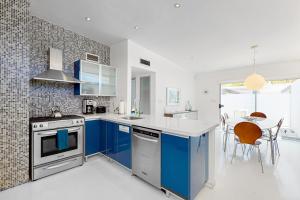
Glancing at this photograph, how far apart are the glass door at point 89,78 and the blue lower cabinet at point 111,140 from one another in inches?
34.7

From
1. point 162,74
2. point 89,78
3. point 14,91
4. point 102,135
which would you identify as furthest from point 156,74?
point 14,91

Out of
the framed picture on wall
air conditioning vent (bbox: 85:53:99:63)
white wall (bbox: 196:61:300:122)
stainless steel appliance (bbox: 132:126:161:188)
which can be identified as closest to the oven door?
stainless steel appliance (bbox: 132:126:161:188)

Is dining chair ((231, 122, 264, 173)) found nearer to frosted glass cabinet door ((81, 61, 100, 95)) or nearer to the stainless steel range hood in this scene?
frosted glass cabinet door ((81, 61, 100, 95))

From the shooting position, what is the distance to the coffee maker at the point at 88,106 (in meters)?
3.04

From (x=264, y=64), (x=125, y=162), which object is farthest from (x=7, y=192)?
(x=264, y=64)

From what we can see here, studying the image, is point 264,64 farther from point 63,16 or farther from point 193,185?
point 63,16

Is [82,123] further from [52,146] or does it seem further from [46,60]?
[46,60]

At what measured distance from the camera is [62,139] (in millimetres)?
2170

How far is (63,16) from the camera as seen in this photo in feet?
7.86

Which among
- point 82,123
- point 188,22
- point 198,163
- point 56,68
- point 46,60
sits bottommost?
point 198,163

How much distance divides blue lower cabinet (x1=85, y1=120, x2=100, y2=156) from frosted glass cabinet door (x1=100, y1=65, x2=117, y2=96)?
0.79 m

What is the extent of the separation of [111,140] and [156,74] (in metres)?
2.42

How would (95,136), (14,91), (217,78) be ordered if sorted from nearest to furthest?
(14,91) < (95,136) < (217,78)

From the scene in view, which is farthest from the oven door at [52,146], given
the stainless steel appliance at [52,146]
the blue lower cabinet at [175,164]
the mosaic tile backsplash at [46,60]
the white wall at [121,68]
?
the blue lower cabinet at [175,164]
